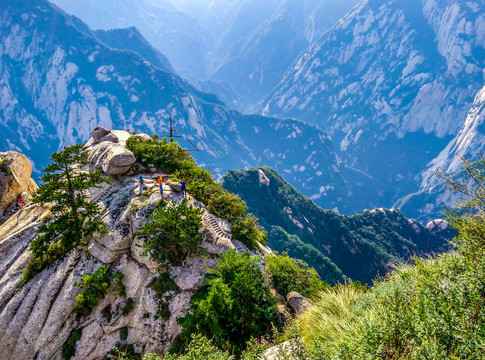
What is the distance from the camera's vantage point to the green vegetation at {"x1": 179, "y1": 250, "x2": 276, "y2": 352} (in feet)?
48.3

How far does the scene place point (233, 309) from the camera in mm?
15094

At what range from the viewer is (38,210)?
78.6 feet

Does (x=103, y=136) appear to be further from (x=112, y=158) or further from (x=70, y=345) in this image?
(x=70, y=345)

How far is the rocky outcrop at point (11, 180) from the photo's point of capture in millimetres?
30528

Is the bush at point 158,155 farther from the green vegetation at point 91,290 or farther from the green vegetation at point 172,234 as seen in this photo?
the green vegetation at point 91,290

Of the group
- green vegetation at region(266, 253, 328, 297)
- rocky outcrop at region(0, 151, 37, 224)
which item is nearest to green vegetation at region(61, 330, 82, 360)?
green vegetation at region(266, 253, 328, 297)

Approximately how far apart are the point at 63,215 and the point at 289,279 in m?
19.4

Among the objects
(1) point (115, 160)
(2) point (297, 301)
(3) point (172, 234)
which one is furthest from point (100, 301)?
(2) point (297, 301)

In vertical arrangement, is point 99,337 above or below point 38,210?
below

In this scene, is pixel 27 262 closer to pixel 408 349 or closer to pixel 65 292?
pixel 65 292

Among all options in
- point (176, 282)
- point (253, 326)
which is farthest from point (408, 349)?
point (176, 282)

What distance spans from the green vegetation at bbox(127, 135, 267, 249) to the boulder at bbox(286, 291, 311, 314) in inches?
248

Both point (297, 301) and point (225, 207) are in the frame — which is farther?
point (225, 207)

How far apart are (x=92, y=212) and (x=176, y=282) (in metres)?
9.12
